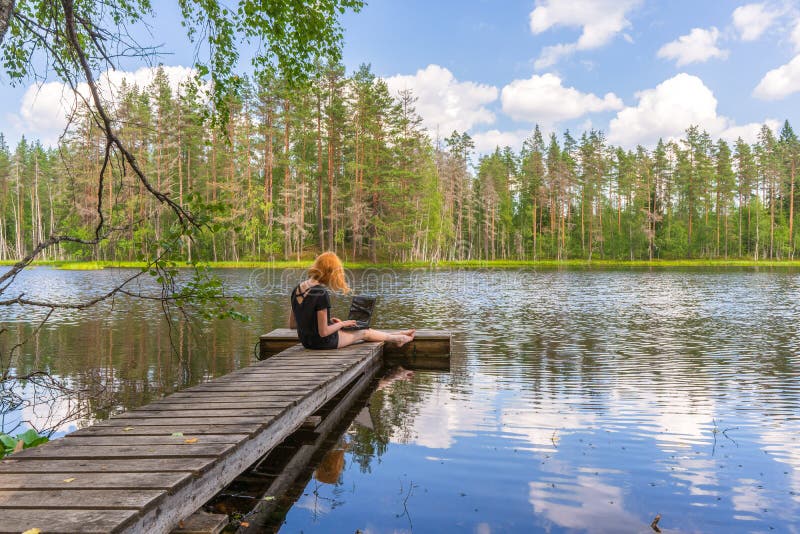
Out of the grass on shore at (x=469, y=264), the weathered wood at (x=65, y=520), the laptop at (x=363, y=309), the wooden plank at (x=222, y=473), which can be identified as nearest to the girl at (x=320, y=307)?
the laptop at (x=363, y=309)

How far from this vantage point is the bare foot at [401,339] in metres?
10.5

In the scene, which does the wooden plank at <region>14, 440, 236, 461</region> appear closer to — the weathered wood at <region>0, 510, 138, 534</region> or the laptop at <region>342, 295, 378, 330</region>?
the weathered wood at <region>0, 510, 138, 534</region>

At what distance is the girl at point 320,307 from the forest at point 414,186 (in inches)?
1536

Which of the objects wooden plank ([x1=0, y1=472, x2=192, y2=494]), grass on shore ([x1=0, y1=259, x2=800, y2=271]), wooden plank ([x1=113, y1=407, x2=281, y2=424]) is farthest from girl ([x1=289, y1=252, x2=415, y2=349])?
grass on shore ([x1=0, y1=259, x2=800, y2=271])

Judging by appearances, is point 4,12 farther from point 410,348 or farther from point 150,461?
point 410,348

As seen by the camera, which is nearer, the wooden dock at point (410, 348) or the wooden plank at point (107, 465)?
the wooden plank at point (107, 465)

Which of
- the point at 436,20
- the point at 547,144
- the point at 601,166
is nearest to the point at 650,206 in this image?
the point at 601,166

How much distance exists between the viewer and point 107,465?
11.3 feet

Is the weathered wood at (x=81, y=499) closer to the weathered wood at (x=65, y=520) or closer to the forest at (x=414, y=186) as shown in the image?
the weathered wood at (x=65, y=520)

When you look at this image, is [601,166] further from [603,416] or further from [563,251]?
[603,416]

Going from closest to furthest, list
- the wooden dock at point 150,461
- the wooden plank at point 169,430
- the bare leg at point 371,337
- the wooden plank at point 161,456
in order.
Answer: the wooden dock at point 150,461 < the wooden plank at point 161,456 < the wooden plank at point 169,430 < the bare leg at point 371,337

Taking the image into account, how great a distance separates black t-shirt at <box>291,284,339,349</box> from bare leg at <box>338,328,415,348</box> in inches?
10.0

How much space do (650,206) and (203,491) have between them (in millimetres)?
78937

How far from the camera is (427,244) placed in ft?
217
